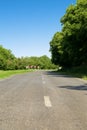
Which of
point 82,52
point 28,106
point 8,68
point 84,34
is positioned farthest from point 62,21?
point 8,68

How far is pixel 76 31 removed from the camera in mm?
52062

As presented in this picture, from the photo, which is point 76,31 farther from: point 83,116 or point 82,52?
point 83,116

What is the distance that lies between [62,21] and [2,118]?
58.1m

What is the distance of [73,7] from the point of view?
63281 millimetres

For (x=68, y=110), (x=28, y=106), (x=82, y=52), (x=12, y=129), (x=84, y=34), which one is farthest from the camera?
(x=82, y=52)

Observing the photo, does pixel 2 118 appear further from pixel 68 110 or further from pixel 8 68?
pixel 8 68

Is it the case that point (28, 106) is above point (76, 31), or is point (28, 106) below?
below

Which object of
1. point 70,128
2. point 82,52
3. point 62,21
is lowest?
point 70,128

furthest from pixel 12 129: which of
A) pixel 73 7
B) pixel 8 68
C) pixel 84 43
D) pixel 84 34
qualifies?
pixel 8 68

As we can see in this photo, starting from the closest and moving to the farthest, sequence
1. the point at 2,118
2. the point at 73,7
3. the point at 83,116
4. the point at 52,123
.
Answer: the point at 52,123 → the point at 2,118 → the point at 83,116 → the point at 73,7

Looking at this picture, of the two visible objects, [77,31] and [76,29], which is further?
[76,29]

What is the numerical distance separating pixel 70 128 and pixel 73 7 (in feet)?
188

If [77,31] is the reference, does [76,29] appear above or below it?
above

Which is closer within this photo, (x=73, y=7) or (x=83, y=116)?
(x=83, y=116)
